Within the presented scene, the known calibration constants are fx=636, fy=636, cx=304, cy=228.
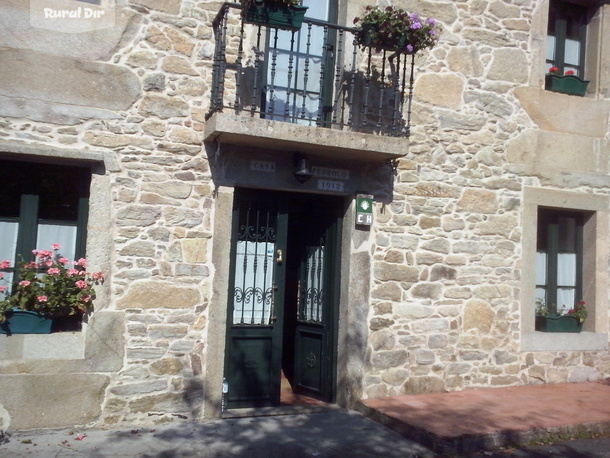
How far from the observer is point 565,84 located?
7871 millimetres

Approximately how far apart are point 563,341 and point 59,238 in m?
5.77

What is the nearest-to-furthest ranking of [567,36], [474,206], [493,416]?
[493,416] < [474,206] < [567,36]

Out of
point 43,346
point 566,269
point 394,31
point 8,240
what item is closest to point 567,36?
point 566,269

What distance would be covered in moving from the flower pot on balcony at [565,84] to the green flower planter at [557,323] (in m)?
2.79

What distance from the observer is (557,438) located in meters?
5.84

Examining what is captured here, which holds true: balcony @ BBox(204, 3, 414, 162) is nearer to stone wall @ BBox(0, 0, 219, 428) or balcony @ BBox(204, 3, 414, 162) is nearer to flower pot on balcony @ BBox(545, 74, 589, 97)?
stone wall @ BBox(0, 0, 219, 428)

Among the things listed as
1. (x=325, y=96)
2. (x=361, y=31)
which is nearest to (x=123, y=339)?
(x=325, y=96)

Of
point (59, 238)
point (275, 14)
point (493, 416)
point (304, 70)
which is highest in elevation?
point (275, 14)

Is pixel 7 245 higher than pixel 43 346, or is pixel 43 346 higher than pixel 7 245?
pixel 7 245

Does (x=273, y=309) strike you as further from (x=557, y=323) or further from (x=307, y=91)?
(x=557, y=323)

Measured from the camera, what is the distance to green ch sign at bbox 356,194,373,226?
22.0 ft

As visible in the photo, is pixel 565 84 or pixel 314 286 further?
pixel 565 84

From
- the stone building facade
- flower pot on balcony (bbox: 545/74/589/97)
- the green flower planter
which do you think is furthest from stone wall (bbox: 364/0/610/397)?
the green flower planter

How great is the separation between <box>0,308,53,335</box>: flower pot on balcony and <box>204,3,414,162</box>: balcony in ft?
7.28
